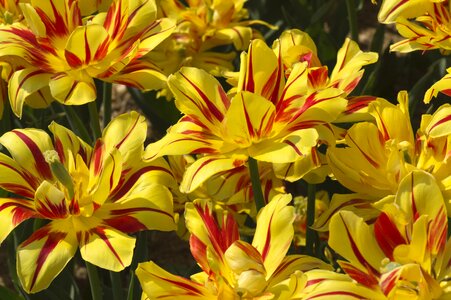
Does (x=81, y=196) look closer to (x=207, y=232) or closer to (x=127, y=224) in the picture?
(x=127, y=224)

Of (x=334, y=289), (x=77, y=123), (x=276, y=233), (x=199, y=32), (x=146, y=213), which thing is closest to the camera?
(x=334, y=289)

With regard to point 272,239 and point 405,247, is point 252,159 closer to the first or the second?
point 272,239

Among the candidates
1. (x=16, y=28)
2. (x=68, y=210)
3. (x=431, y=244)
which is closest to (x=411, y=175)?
(x=431, y=244)

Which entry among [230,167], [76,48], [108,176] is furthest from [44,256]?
[76,48]

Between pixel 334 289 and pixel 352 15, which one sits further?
pixel 352 15

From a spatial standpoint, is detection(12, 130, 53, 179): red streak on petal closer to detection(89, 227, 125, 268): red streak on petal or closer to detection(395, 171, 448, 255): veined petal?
detection(89, 227, 125, 268): red streak on petal

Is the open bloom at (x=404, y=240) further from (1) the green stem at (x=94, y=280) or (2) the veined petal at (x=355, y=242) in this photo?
(1) the green stem at (x=94, y=280)

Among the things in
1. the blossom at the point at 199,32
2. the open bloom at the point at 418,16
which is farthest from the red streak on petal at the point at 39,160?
the blossom at the point at 199,32

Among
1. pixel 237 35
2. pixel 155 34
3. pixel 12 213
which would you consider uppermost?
pixel 155 34
